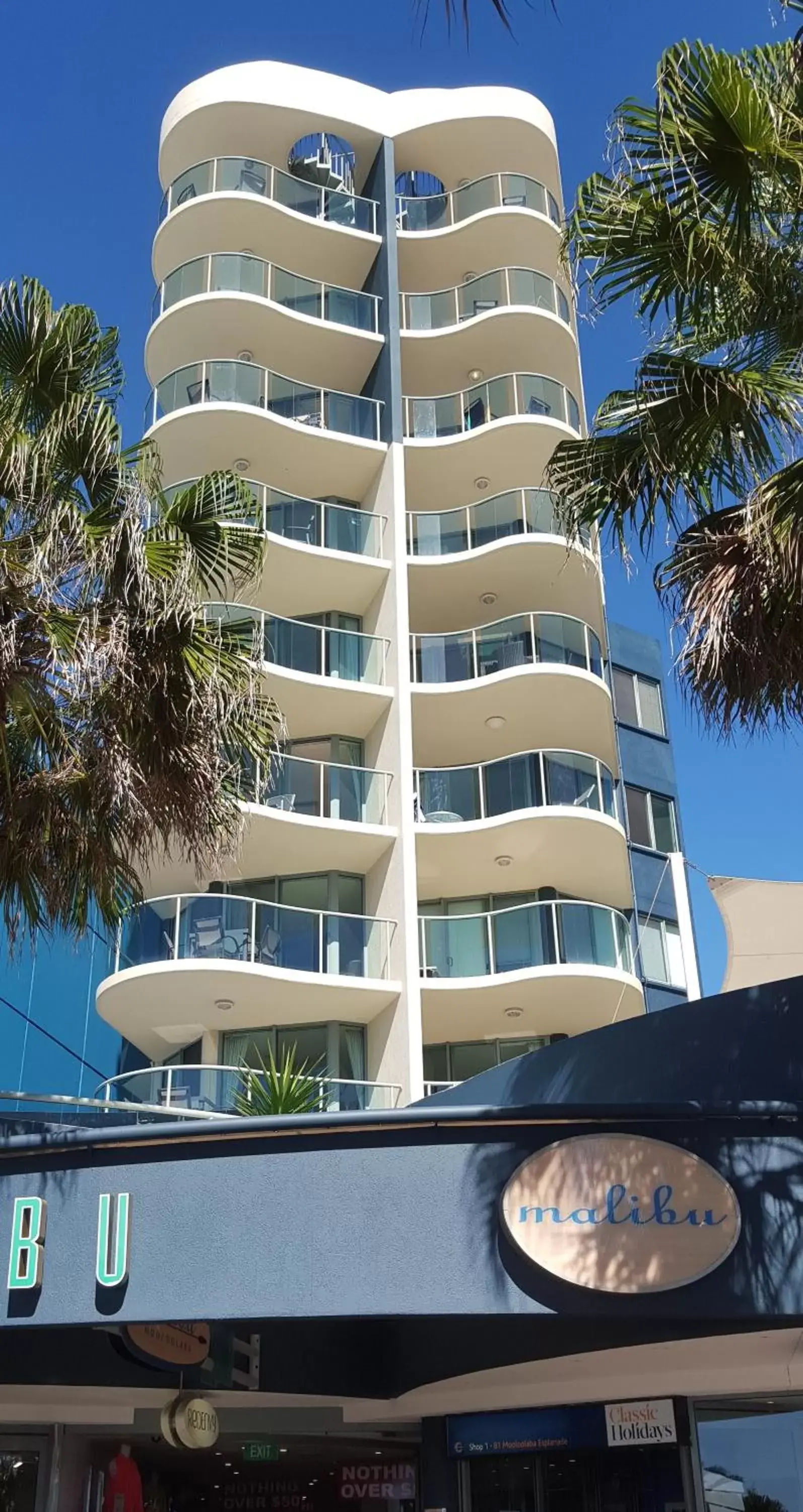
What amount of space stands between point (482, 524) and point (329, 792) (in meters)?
6.85

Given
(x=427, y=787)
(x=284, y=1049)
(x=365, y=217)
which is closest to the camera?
(x=284, y=1049)

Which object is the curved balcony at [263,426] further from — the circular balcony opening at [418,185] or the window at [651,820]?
the window at [651,820]

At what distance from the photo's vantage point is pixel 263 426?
27891 mm

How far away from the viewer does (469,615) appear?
29.4 m

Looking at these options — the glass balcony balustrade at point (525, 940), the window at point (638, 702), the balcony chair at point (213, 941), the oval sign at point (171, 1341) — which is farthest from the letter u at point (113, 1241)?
the window at point (638, 702)

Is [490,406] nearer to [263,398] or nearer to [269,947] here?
[263,398]

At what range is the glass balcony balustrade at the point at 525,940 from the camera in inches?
952

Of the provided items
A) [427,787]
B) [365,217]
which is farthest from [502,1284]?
[365,217]

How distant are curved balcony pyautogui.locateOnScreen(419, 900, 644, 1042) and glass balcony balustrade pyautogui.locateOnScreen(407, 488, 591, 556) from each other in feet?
25.3

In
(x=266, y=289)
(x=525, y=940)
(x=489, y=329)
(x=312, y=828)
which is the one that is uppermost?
(x=266, y=289)

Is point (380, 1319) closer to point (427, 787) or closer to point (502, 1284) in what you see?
point (502, 1284)

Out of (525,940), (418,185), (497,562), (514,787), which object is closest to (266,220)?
(418,185)

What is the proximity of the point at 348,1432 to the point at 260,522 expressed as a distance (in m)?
8.60

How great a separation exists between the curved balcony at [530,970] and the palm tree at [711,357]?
44.1ft
